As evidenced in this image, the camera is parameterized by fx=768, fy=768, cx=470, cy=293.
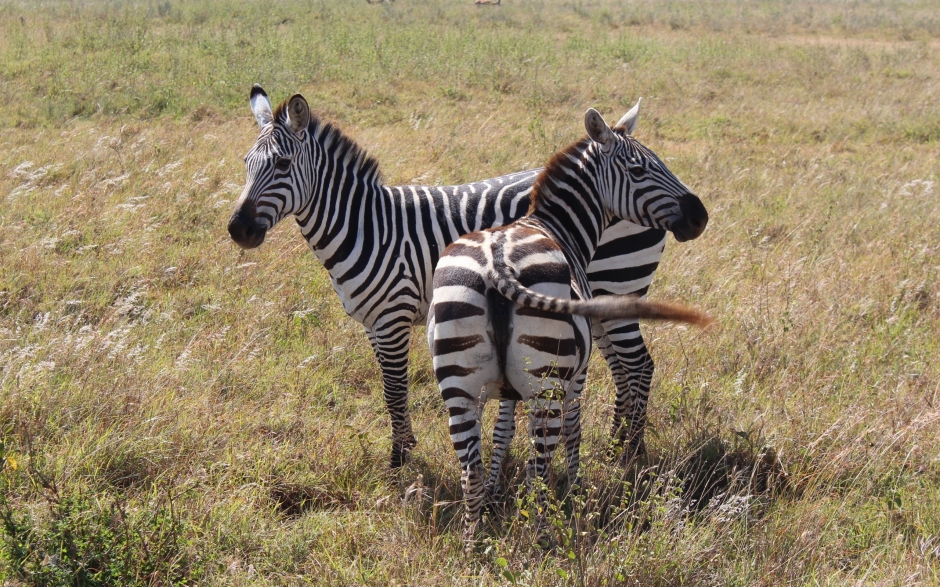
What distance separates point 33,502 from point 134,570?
0.70 metres

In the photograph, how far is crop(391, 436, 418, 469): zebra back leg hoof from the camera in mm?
4867

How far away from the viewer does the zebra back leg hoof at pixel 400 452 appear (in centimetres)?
487

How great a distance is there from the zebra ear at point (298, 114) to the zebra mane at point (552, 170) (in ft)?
5.03

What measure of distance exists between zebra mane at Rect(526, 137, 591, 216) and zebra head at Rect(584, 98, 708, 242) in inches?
4.9

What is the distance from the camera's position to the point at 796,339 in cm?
624

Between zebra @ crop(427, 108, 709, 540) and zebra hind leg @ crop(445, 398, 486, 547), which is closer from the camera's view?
zebra @ crop(427, 108, 709, 540)

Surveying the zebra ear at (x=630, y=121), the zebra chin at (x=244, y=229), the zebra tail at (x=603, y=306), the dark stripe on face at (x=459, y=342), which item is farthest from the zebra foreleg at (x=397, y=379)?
the zebra ear at (x=630, y=121)

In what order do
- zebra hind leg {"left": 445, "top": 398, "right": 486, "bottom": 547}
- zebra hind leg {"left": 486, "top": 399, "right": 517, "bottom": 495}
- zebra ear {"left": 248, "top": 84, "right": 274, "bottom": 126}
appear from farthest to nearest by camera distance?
zebra ear {"left": 248, "top": 84, "right": 274, "bottom": 126}
zebra hind leg {"left": 486, "top": 399, "right": 517, "bottom": 495}
zebra hind leg {"left": 445, "top": 398, "right": 486, "bottom": 547}

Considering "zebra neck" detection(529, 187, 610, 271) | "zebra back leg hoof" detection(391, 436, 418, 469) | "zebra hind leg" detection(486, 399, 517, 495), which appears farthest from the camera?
"zebra back leg hoof" detection(391, 436, 418, 469)

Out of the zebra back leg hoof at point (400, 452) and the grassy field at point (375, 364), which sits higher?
the grassy field at point (375, 364)

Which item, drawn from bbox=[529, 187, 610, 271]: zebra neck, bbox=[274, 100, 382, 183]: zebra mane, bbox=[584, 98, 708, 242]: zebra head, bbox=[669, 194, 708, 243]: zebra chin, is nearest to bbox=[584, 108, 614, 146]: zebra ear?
bbox=[584, 98, 708, 242]: zebra head

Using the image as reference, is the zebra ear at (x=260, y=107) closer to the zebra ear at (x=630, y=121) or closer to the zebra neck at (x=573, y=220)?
the zebra neck at (x=573, y=220)

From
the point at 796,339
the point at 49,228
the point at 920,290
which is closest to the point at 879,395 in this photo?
the point at 796,339

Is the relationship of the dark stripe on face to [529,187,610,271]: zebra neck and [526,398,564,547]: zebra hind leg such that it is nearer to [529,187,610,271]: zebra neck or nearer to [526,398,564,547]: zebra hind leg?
[526,398,564,547]: zebra hind leg
